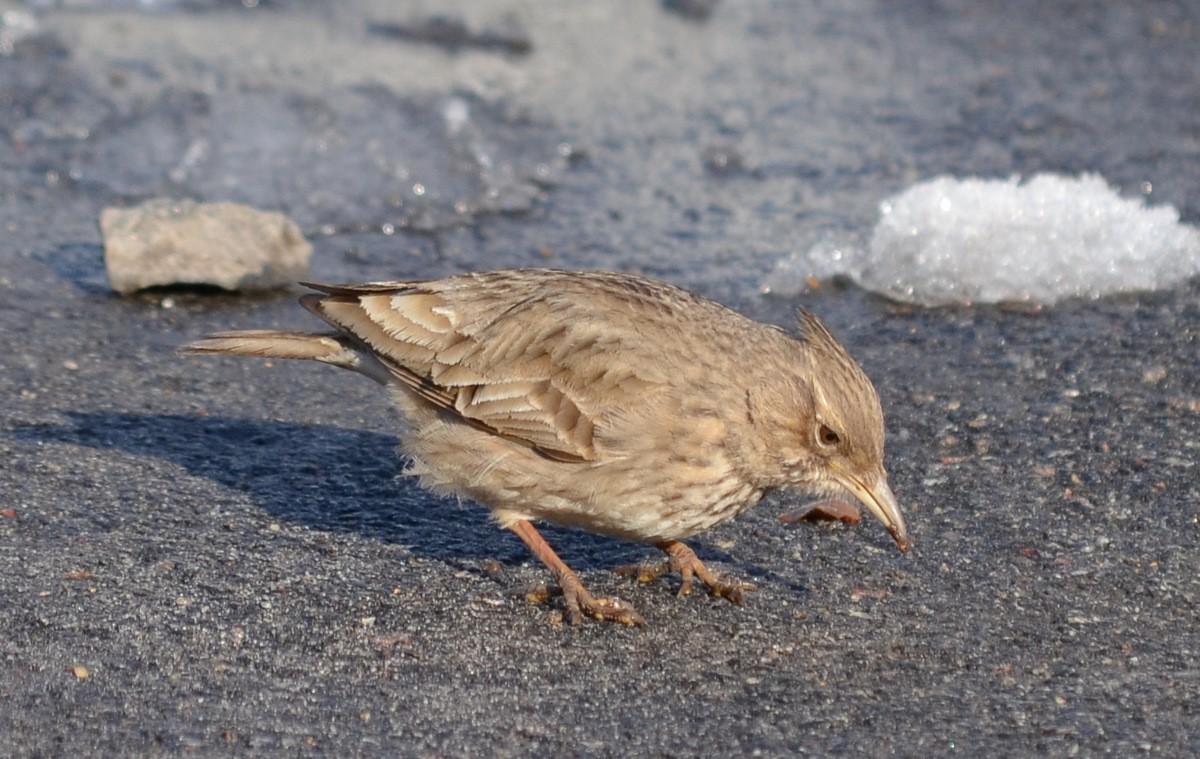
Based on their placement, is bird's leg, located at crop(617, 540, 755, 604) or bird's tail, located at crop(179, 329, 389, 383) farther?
bird's tail, located at crop(179, 329, 389, 383)

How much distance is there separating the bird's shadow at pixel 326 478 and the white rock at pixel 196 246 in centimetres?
123

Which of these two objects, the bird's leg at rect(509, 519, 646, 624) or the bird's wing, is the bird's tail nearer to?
the bird's wing

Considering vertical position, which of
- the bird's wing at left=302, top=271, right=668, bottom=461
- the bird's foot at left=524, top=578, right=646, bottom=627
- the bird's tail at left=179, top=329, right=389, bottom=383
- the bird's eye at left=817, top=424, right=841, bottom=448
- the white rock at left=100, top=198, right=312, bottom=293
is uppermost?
the bird's eye at left=817, top=424, right=841, bottom=448

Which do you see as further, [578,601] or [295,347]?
[295,347]

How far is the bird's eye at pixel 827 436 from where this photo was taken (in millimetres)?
4891

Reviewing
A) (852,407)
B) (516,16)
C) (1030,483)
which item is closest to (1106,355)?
(1030,483)

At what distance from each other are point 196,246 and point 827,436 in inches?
141

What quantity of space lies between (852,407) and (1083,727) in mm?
1196

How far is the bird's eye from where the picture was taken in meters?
4.89

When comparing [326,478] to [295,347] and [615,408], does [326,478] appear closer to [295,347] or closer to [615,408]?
[295,347]

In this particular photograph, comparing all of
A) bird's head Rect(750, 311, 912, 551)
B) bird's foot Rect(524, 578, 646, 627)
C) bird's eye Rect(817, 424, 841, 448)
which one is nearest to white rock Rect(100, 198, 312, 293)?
bird's foot Rect(524, 578, 646, 627)

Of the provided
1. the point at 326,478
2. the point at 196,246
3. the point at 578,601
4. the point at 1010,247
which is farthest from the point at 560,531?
the point at 1010,247

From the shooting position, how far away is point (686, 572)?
5.18 meters

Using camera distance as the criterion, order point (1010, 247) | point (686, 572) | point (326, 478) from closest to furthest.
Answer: point (686, 572) < point (326, 478) < point (1010, 247)
